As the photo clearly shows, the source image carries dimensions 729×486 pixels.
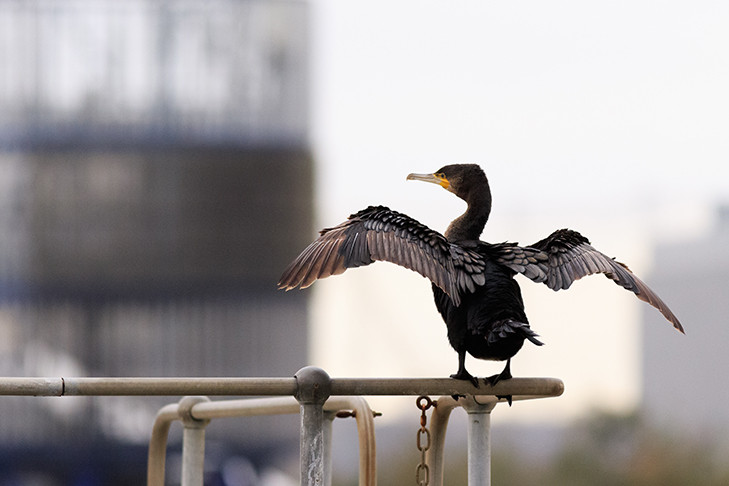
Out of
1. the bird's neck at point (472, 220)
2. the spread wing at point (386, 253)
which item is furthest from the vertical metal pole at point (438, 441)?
the bird's neck at point (472, 220)

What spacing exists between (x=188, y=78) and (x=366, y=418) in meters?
12.6

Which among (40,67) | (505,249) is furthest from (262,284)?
(505,249)

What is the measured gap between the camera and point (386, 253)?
260cm

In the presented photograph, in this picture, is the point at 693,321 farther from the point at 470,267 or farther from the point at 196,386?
the point at 196,386

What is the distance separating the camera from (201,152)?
14867mm

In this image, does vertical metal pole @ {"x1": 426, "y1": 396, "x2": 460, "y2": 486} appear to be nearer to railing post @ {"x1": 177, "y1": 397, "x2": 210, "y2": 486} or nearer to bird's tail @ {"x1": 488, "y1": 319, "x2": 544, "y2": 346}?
bird's tail @ {"x1": 488, "y1": 319, "x2": 544, "y2": 346}

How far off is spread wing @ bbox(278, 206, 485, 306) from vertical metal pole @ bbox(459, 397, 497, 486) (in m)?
0.22

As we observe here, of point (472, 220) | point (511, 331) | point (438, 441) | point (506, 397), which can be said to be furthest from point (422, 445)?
point (472, 220)

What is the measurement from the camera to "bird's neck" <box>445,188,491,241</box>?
117 inches

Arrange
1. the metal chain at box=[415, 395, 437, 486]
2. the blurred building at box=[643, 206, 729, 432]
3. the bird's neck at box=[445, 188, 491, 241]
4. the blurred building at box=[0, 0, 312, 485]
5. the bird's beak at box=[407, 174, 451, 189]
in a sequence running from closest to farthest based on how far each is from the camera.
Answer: the metal chain at box=[415, 395, 437, 486] → the bird's neck at box=[445, 188, 491, 241] → the bird's beak at box=[407, 174, 451, 189] → the blurred building at box=[0, 0, 312, 485] → the blurred building at box=[643, 206, 729, 432]

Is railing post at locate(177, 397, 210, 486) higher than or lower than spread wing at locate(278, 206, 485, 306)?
lower

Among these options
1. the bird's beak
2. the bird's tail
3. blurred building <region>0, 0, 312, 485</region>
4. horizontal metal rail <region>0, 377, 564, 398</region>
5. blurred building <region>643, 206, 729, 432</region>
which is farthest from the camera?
blurred building <region>643, 206, 729, 432</region>

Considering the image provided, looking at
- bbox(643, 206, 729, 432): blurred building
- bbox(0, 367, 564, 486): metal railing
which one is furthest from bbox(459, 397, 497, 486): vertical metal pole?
bbox(643, 206, 729, 432): blurred building

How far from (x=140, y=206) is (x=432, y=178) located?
12011mm
